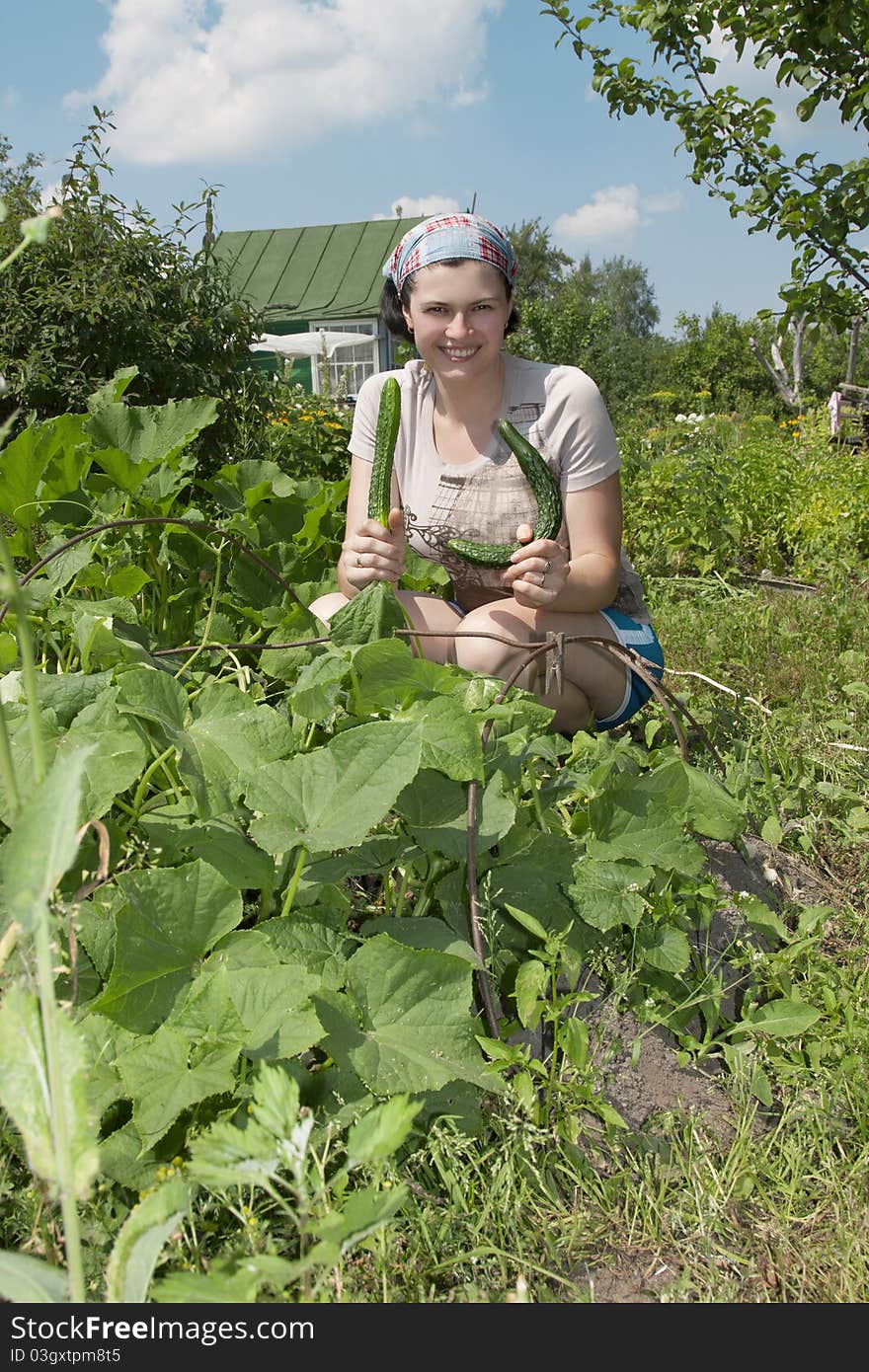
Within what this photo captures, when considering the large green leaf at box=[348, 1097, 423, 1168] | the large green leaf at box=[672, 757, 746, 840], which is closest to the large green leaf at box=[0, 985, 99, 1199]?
the large green leaf at box=[348, 1097, 423, 1168]

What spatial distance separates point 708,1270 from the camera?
3.97ft

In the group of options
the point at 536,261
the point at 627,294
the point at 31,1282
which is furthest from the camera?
the point at 627,294

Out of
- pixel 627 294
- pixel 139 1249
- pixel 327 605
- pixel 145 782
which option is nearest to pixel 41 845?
pixel 139 1249

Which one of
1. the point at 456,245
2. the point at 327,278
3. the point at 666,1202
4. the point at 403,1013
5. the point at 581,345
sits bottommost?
the point at 666,1202

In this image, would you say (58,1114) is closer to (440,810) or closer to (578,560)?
(440,810)

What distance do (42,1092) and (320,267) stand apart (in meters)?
27.4

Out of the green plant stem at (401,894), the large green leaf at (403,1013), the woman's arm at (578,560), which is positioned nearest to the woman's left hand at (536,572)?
the woman's arm at (578,560)

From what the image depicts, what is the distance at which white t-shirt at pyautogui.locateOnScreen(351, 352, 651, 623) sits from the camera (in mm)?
2486

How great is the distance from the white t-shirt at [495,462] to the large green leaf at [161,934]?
135 centimetres

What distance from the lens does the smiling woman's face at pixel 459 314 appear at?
2340 millimetres

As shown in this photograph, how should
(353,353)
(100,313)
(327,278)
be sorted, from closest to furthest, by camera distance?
(100,313) → (327,278) → (353,353)

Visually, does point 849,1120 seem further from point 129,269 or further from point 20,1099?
point 129,269

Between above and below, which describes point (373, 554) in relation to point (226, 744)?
above

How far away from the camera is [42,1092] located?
72 cm
